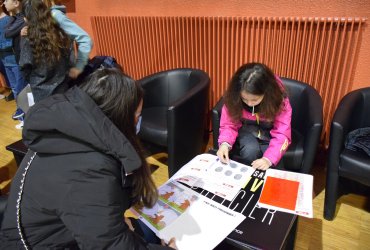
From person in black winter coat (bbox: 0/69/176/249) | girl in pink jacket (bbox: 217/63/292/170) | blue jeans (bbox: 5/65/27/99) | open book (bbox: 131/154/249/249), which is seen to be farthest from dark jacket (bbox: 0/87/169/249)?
blue jeans (bbox: 5/65/27/99)

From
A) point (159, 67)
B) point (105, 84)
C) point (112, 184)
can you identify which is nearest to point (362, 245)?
point (112, 184)

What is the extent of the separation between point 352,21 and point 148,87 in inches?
57.2

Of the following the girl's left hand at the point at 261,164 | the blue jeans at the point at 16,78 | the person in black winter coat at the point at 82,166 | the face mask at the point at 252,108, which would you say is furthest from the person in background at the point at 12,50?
the girl's left hand at the point at 261,164

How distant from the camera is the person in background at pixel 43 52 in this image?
188cm

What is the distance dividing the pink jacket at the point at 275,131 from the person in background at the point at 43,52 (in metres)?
1.12

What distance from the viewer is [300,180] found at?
1214 millimetres

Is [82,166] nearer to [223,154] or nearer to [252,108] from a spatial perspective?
[223,154]

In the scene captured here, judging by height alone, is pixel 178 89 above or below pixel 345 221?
above

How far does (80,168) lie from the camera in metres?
0.79

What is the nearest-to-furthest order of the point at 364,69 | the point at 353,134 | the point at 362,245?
the point at 362,245 → the point at 353,134 → the point at 364,69

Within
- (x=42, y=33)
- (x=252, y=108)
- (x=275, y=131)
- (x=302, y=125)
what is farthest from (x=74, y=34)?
(x=302, y=125)

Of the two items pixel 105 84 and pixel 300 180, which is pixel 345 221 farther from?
pixel 105 84

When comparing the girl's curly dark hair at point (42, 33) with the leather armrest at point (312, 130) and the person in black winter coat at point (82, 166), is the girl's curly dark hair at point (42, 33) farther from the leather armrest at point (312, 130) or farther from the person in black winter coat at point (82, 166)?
the leather armrest at point (312, 130)

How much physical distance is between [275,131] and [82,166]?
3.73 feet
